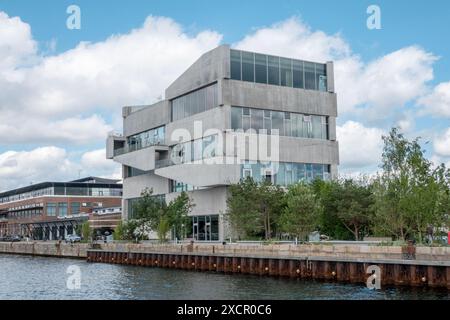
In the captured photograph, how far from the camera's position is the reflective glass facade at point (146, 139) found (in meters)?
85.4

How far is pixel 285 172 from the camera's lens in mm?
75438

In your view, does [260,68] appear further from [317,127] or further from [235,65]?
[317,127]

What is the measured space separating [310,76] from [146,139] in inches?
982

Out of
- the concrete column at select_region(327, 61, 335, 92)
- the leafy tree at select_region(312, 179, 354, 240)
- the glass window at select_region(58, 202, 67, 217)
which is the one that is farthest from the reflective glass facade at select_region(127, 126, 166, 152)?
the glass window at select_region(58, 202, 67, 217)

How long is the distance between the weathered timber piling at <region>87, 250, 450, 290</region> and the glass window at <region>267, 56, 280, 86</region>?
26311 mm

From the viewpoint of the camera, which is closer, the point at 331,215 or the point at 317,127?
the point at 331,215

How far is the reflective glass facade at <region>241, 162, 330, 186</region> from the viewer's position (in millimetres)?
72875

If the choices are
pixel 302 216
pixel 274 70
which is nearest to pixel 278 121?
pixel 274 70

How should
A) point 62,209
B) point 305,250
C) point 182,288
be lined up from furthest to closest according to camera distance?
1. point 62,209
2. point 305,250
3. point 182,288

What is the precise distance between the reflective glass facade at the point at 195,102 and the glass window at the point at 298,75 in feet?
33.8

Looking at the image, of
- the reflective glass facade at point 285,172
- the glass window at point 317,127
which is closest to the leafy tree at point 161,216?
the reflective glass facade at point 285,172

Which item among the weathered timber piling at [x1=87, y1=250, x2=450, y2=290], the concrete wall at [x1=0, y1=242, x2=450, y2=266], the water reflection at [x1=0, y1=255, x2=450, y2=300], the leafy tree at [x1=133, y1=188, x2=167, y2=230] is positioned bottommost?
the water reflection at [x1=0, y1=255, x2=450, y2=300]

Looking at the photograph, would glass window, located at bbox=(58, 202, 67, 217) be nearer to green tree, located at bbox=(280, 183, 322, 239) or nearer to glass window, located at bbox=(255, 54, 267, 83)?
glass window, located at bbox=(255, 54, 267, 83)

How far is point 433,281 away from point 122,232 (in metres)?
49.3
